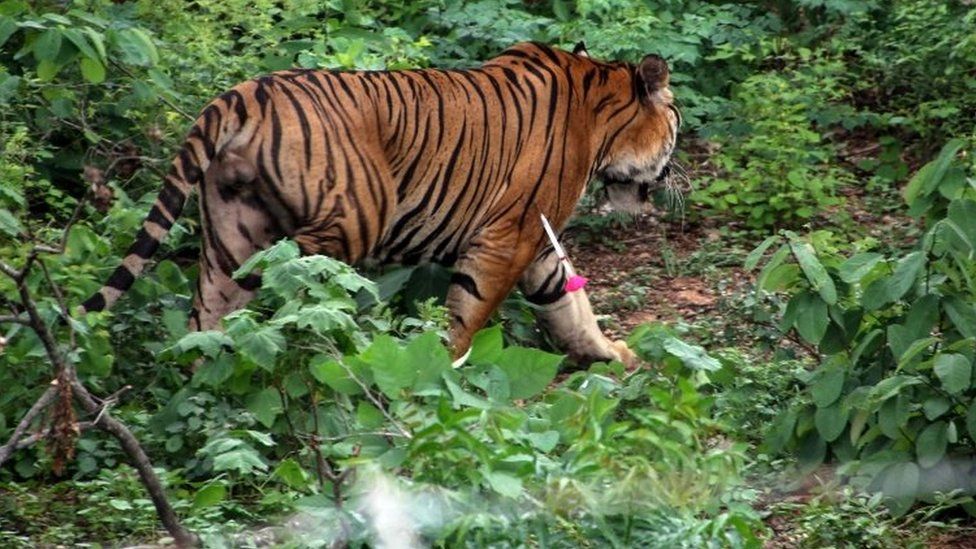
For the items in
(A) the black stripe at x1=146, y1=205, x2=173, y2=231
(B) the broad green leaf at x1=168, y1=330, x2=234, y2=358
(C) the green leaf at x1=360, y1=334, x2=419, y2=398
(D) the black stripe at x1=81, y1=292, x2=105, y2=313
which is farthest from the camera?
(A) the black stripe at x1=146, y1=205, x2=173, y2=231

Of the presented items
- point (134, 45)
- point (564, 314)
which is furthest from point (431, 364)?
point (564, 314)

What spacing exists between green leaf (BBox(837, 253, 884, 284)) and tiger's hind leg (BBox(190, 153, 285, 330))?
1.99 m

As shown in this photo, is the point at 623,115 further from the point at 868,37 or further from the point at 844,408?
the point at 868,37

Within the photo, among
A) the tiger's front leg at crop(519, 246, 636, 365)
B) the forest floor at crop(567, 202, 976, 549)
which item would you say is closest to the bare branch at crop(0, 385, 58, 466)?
the forest floor at crop(567, 202, 976, 549)

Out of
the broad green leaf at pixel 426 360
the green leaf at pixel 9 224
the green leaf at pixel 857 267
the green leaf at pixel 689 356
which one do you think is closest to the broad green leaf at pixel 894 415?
the green leaf at pixel 857 267

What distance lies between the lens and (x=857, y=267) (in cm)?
573

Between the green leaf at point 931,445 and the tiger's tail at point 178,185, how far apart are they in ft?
8.37

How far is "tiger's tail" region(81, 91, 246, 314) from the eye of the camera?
6.05 metres

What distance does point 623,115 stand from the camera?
7516 millimetres

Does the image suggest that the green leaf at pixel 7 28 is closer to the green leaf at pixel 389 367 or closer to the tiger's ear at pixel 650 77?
the green leaf at pixel 389 367

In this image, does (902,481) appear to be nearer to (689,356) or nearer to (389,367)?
(689,356)

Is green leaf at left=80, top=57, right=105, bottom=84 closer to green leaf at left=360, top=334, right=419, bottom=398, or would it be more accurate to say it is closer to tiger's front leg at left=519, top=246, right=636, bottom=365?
tiger's front leg at left=519, top=246, right=636, bottom=365

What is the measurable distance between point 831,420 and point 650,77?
2.28 meters

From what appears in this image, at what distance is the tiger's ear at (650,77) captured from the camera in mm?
7512
